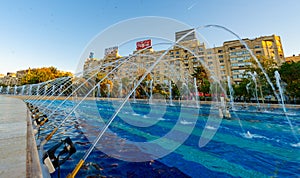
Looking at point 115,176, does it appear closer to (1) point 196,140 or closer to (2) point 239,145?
(1) point 196,140

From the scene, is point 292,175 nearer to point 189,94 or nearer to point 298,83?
point 298,83

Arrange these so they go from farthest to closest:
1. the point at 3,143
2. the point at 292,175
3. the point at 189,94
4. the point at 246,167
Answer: the point at 189,94 → the point at 246,167 → the point at 292,175 → the point at 3,143

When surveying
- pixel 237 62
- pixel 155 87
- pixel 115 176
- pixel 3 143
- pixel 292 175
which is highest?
pixel 237 62

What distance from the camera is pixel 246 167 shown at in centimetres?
354

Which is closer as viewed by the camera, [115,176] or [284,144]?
[115,176]

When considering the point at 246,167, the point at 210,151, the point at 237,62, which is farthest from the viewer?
the point at 237,62

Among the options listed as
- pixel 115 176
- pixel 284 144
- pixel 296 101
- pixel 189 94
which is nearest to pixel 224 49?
pixel 189 94

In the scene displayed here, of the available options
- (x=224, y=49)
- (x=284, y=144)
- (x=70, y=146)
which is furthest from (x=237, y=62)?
(x=70, y=146)

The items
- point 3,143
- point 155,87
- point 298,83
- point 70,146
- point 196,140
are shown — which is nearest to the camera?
point 70,146

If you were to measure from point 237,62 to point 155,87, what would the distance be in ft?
97.7

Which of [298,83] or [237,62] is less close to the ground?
[237,62]

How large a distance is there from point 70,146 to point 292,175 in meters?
4.91

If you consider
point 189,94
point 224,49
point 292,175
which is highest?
point 224,49

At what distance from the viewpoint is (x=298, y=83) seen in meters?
20.3
